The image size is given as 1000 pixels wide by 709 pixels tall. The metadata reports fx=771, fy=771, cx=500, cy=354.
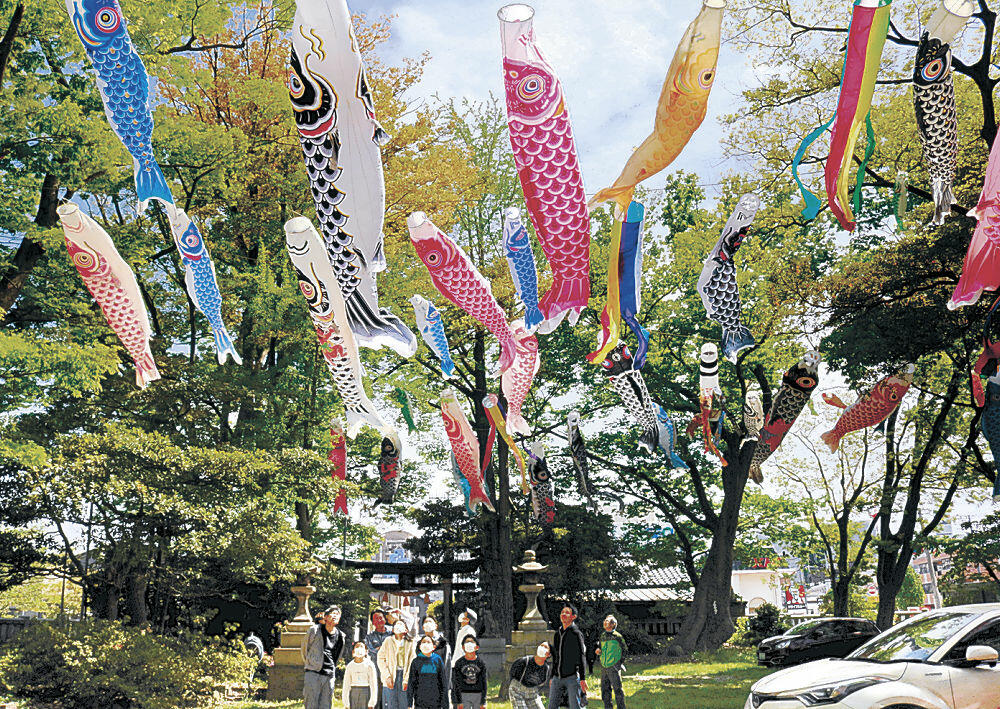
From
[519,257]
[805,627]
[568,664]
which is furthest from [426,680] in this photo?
[805,627]

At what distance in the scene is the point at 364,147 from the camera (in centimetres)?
730

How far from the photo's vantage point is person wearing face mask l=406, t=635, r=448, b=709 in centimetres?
862

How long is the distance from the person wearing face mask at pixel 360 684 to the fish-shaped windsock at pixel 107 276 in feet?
16.0

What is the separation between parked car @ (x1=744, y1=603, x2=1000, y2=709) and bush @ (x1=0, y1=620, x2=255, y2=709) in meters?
9.58

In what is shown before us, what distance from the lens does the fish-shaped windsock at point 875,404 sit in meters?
13.3

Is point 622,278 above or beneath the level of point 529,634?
above

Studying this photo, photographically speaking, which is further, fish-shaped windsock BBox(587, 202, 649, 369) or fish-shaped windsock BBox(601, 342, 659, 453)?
fish-shaped windsock BBox(601, 342, 659, 453)

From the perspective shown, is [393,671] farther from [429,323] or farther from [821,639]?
[821,639]

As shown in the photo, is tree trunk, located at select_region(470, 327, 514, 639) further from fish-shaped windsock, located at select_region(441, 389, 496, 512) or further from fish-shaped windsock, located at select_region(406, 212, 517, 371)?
fish-shaped windsock, located at select_region(406, 212, 517, 371)

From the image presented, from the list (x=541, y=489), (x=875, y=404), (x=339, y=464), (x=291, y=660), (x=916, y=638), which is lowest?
(x=291, y=660)

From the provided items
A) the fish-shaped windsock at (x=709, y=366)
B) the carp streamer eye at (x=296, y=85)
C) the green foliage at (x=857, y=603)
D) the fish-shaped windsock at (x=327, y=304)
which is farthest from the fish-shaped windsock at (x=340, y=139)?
the green foliage at (x=857, y=603)

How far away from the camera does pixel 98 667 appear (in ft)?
38.8

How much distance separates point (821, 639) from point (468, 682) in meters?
12.2

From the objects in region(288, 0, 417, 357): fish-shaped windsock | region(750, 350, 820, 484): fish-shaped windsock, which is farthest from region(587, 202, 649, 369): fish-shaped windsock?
region(750, 350, 820, 484): fish-shaped windsock
